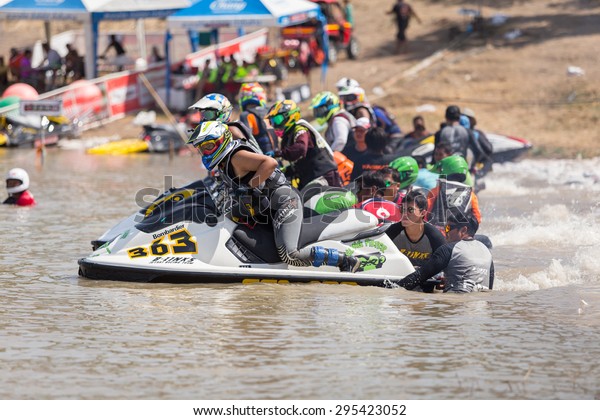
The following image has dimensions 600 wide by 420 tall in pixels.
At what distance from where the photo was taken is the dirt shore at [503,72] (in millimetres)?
24938

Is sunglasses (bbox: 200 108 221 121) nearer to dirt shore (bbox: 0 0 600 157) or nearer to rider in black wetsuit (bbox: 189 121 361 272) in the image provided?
rider in black wetsuit (bbox: 189 121 361 272)

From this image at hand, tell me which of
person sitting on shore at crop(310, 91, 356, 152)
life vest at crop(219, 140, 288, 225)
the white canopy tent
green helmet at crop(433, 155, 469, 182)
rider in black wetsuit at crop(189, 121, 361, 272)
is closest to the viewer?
rider in black wetsuit at crop(189, 121, 361, 272)

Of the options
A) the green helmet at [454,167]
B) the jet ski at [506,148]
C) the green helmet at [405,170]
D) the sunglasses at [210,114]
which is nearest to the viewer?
the sunglasses at [210,114]

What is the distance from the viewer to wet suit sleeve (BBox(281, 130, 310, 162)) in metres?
12.6

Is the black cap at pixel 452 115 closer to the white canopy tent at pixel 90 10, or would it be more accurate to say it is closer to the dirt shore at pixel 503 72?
the dirt shore at pixel 503 72

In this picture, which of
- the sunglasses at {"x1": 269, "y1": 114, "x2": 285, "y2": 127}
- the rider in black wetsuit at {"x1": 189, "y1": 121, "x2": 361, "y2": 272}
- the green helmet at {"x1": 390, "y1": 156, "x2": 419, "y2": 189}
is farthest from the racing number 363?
the green helmet at {"x1": 390, "y1": 156, "x2": 419, "y2": 189}

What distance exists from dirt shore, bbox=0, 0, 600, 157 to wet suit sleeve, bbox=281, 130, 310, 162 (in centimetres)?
1118

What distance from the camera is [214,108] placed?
1174cm

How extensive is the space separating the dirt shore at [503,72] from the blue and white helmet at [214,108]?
12.3 m

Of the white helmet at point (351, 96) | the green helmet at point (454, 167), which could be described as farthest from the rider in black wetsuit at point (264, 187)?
the white helmet at point (351, 96)

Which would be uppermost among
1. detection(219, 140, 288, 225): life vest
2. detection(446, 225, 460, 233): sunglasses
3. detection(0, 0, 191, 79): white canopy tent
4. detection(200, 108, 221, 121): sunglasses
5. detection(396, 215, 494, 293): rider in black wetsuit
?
detection(0, 0, 191, 79): white canopy tent

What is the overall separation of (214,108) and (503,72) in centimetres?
1812

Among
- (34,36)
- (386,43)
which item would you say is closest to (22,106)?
(386,43)

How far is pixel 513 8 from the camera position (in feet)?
118
